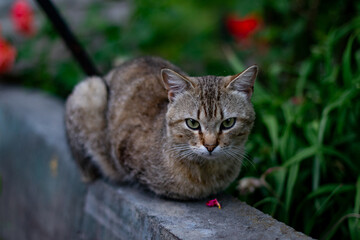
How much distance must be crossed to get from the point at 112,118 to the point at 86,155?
0.36m

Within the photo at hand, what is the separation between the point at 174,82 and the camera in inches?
108

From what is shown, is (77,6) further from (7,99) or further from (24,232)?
(24,232)

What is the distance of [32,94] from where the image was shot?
538cm

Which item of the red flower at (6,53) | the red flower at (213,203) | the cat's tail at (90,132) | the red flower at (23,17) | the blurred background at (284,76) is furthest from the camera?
the red flower at (6,53)

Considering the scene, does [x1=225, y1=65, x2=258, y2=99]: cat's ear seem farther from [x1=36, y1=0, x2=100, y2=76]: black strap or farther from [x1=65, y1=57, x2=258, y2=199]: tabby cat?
[x1=36, y1=0, x2=100, y2=76]: black strap

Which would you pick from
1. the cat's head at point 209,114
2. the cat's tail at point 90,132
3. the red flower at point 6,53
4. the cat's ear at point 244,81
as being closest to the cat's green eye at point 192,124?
the cat's head at point 209,114

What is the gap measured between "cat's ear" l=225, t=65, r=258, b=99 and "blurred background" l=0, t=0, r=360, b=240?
38 centimetres

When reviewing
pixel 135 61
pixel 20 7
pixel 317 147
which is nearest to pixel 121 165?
pixel 135 61

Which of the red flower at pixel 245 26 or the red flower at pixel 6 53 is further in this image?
the red flower at pixel 245 26

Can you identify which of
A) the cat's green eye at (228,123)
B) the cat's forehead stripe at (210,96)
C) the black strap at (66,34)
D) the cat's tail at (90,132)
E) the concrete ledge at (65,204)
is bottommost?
the concrete ledge at (65,204)

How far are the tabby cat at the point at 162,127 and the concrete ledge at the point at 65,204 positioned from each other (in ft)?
0.51

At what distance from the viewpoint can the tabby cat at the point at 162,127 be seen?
266 centimetres

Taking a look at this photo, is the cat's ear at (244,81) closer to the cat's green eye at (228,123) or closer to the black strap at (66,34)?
the cat's green eye at (228,123)

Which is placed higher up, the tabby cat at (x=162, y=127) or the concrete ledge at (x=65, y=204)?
the tabby cat at (x=162, y=127)
